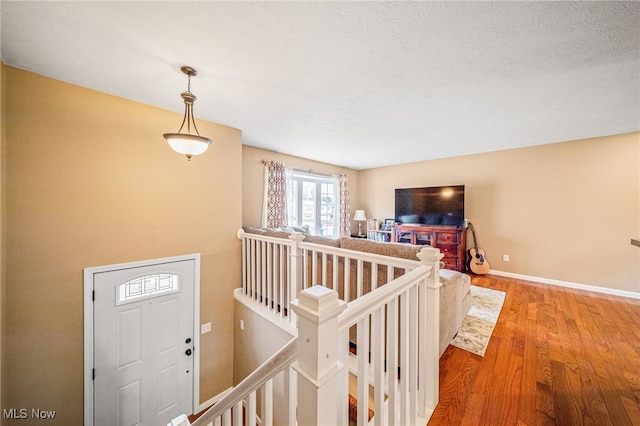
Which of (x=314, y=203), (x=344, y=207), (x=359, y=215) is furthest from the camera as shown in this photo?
(x=359, y=215)

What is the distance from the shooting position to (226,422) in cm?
115

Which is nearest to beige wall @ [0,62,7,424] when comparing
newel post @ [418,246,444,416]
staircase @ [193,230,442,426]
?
staircase @ [193,230,442,426]

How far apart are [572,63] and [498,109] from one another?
0.81 m

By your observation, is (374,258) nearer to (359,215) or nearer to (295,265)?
(295,265)

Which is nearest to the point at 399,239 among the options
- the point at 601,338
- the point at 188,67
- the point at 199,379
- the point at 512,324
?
the point at 512,324

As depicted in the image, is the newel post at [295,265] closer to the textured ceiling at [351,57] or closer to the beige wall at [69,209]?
the beige wall at [69,209]

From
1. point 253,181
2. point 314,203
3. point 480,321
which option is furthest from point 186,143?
point 314,203

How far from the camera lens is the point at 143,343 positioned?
7.74ft

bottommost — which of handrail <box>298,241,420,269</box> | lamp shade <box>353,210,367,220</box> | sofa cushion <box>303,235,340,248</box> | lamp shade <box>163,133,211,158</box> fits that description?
handrail <box>298,241,420,269</box>

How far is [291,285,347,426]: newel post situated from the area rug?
215cm

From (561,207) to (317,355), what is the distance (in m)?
5.22

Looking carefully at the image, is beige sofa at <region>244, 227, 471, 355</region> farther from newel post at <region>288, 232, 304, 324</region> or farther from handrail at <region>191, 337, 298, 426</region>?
handrail at <region>191, 337, 298, 426</region>

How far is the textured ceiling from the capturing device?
127cm

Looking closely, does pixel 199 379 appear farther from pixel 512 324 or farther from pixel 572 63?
pixel 572 63
